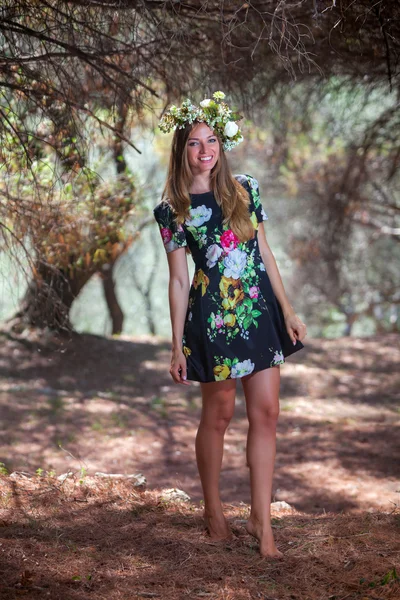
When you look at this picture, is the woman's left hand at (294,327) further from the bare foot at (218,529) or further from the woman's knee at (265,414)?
the bare foot at (218,529)

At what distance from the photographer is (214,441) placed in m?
3.02

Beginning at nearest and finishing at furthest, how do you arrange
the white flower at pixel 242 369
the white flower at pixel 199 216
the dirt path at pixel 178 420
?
the white flower at pixel 242 369
the white flower at pixel 199 216
the dirt path at pixel 178 420

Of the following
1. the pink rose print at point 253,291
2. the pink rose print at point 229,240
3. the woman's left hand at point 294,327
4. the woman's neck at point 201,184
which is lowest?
the woman's left hand at point 294,327

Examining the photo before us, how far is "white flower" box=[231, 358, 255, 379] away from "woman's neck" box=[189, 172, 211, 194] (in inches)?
28.6

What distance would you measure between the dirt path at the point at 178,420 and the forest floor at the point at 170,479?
0.07ft

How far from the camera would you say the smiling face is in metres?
2.98

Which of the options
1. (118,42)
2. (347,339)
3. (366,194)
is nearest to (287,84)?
(118,42)

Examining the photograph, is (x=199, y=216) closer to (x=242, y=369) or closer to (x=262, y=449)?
(x=242, y=369)

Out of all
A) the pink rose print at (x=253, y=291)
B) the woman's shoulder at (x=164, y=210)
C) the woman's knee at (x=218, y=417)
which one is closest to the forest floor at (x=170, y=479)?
the woman's knee at (x=218, y=417)

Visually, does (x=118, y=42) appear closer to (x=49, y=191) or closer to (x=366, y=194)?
(x=49, y=191)

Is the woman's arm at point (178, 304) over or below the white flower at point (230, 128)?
below

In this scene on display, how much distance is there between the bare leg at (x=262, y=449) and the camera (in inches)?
113

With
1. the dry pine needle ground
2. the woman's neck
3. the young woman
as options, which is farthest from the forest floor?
the woman's neck

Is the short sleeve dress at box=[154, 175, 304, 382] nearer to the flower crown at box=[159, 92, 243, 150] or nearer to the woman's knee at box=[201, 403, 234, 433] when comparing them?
the woman's knee at box=[201, 403, 234, 433]
